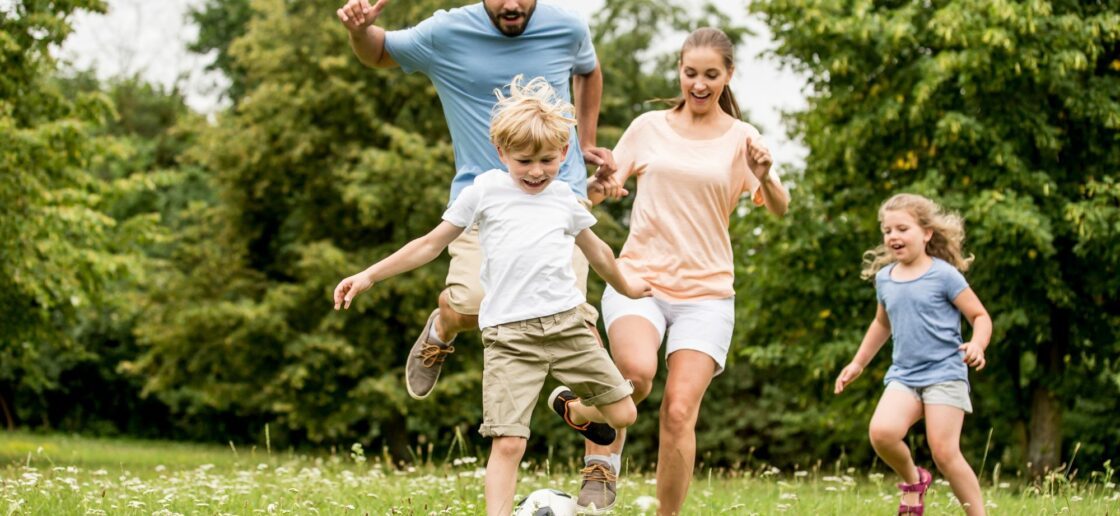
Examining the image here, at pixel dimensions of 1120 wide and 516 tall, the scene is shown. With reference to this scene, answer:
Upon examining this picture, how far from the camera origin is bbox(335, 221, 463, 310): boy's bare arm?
454 cm

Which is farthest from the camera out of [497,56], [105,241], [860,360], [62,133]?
[105,241]

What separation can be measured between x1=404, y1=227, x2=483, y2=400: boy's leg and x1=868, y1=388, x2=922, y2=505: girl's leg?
215 cm

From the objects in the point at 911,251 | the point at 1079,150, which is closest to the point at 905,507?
the point at 911,251

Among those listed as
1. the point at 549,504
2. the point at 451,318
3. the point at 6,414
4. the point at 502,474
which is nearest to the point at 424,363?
the point at 451,318

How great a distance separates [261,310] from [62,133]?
25.2ft

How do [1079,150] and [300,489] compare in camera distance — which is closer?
[300,489]

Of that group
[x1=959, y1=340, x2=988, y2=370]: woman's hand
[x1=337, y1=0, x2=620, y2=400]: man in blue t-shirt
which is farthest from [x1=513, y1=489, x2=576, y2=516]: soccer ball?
[x1=959, y1=340, x2=988, y2=370]: woman's hand

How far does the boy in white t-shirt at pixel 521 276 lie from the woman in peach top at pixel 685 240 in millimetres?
627

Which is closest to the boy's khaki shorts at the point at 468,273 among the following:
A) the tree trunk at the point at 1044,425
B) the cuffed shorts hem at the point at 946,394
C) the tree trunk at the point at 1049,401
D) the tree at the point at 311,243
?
the cuffed shorts hem at the point at 946,394

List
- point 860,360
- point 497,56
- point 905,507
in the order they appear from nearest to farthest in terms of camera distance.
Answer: point 497,56 → point 905,507 → point 860,360

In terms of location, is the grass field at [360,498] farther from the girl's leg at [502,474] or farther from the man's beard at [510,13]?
the man's beard at [510,13]

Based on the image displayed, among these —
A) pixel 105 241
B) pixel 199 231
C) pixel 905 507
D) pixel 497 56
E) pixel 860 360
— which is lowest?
pixel 905 507

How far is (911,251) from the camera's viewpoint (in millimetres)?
6520

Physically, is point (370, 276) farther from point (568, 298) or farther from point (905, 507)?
point (905, 507)
